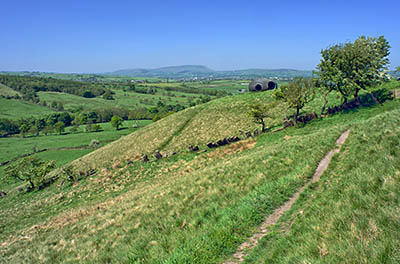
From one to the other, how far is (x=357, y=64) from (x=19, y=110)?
745 feet

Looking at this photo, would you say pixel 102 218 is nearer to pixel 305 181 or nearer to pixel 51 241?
pixel 51 241

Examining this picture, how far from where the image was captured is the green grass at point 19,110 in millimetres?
169250

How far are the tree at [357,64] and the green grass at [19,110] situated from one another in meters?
195

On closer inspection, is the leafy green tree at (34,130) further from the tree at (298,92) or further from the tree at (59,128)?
the tree at (298,92)

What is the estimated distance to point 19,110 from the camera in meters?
182

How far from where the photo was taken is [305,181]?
1205 centimetres

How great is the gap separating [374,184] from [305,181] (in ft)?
15.7

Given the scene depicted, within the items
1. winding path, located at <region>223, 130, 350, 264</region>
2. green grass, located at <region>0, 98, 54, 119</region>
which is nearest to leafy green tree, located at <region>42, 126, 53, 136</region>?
green grass, located at <region>0, 98, 54, 119</region>

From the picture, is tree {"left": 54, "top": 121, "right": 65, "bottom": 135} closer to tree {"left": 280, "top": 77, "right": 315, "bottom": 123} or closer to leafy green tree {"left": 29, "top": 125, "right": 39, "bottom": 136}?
leafy green tree {"left": 29, "top": 125, "right": 39, "bottom": 136}

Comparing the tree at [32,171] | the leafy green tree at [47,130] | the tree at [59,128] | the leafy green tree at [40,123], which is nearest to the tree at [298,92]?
the tree at [32,171]

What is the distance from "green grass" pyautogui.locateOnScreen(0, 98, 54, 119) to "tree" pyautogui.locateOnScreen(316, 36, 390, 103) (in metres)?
195

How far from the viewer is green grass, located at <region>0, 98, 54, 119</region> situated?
16925cm

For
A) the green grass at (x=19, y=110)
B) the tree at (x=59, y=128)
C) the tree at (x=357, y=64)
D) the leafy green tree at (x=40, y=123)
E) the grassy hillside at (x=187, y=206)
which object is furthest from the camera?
the green grass at (x=19, y=110)

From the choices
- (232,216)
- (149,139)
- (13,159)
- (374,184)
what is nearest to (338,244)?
(374,184)
